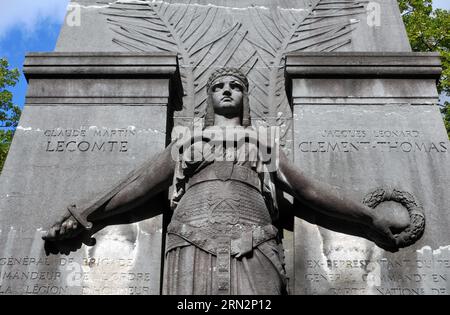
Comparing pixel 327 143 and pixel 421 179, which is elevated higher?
pixel 327 143

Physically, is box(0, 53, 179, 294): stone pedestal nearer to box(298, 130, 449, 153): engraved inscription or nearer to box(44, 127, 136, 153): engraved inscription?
box(44, 127, 136, 153): engraved inscription

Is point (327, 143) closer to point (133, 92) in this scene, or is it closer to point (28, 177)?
point (133, 92)

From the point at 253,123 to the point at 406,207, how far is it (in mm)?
2988

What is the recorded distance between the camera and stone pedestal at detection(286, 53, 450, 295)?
9023mm

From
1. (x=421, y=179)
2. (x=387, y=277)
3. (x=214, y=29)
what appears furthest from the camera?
(x=214, y=29)

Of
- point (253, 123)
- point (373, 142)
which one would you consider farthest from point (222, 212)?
point (373, 142)

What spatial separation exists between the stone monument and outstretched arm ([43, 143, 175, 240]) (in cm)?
28

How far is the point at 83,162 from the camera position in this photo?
33.1ft

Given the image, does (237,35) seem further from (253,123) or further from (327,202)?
(327,202)

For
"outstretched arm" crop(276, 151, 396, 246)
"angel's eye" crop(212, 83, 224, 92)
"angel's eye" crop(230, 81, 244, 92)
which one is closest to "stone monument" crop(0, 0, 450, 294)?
"outstretched arm" crop(276, 151, 396, 246)

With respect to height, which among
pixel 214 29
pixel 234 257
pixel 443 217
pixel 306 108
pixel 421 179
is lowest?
pixel 234 257

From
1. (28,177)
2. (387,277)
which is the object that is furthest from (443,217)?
(28,177)
